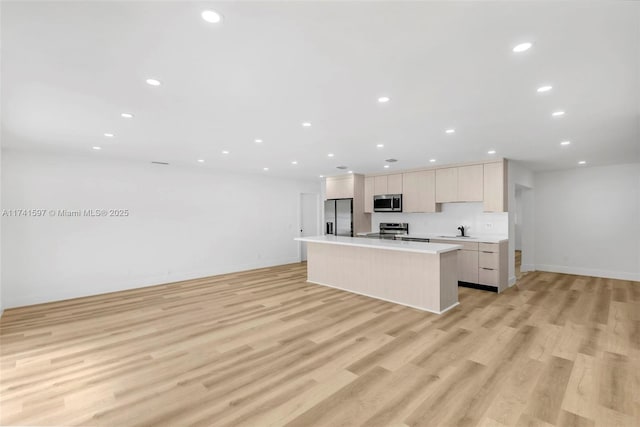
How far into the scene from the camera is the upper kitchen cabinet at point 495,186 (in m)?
5.50

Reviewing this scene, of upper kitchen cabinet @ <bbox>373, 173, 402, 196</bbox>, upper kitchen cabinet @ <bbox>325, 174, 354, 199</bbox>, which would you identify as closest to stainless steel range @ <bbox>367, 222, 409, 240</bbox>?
upper kitchen cabinet @ <bbox>373, 173, 402, 196</bbox>

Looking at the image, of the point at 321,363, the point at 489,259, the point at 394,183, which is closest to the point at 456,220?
the point at 489,259

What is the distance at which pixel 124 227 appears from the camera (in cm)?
579

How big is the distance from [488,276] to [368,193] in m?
3.37

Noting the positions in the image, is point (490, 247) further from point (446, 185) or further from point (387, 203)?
point (387, 203)

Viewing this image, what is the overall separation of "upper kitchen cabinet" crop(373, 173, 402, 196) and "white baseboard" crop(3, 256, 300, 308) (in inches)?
142

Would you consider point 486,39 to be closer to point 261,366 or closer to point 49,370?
point 261,366

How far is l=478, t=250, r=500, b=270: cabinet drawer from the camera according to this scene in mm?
5391

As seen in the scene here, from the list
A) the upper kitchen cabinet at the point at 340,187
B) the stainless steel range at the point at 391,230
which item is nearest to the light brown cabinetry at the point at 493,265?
the stainless steel range at the point at 391,230

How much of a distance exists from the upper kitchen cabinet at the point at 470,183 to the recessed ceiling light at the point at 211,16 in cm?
560

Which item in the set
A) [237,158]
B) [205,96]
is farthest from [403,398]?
[237,158]

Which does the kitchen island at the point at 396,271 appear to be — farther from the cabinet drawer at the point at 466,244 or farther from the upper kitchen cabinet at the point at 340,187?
the upper kitchen cabinet at the point at 340,187

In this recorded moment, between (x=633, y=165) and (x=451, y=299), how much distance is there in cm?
539

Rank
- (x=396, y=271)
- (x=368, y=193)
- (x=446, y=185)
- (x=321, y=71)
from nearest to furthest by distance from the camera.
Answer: (x=321, y=71) < (x=396, y=271) < (x=446, y=185) < (x=368, y=193)
